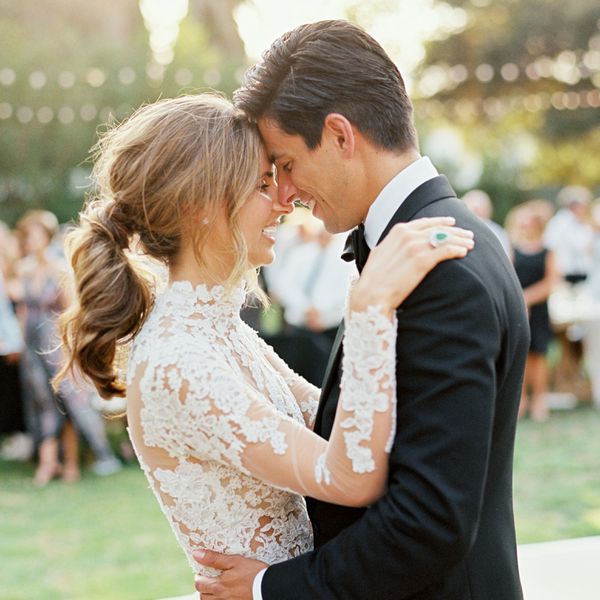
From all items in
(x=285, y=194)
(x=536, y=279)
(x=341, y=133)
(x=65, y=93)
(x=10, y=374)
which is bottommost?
(x=10, y=374)

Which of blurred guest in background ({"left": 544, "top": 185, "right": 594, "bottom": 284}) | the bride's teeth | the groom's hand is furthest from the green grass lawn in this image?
blurred guest in background ({"left": 544, "top": 185, "right": 594, "bottom": 284})

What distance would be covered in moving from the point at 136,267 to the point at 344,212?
1.90ft

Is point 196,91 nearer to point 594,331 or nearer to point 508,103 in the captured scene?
point 594,331

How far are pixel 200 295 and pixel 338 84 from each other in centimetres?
62

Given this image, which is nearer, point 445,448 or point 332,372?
point 445,448

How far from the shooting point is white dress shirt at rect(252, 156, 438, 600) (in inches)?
81.1

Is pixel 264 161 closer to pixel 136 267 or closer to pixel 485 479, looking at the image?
pixel 136 267

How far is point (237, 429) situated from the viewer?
2002mm

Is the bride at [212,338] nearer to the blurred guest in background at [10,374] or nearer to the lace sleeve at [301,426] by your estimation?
the lace sleeve at [301,426]

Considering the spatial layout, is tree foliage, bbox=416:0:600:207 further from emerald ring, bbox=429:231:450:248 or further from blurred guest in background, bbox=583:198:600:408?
emerald ring, bbox=429:231:450:248

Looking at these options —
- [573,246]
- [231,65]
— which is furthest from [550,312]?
[231,65]

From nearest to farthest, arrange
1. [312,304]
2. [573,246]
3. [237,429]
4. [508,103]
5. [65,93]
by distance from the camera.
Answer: [237,429], [312,304], [573,246], [65,93], [508,103]

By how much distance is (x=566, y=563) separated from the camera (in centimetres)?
A: 435

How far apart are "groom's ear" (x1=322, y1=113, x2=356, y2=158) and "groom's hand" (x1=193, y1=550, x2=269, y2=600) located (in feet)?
A: 3.25
